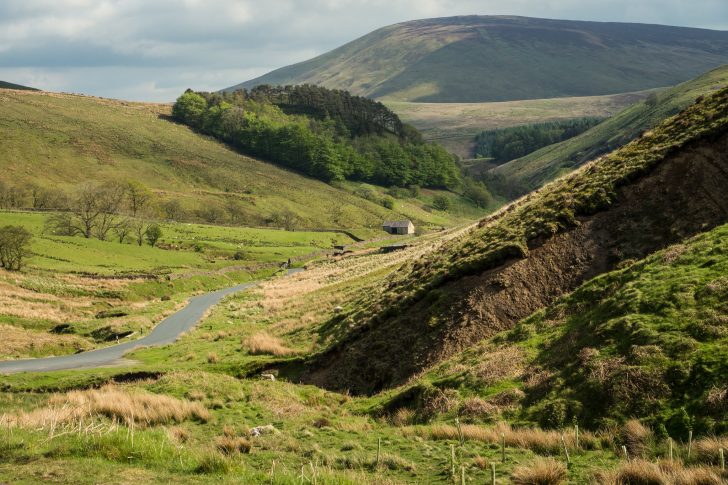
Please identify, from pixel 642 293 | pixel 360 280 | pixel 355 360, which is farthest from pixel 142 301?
pixel 642 293

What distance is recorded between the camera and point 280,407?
25594 millimetres

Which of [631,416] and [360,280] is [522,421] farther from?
[360,280]

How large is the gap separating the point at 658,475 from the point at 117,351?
146 feet

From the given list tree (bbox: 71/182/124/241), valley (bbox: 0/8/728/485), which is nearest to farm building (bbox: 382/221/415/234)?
tree (bbox: 71/182/124/241)

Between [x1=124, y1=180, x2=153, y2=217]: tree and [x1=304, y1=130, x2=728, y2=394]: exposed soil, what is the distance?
409ft

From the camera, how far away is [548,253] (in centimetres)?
3089

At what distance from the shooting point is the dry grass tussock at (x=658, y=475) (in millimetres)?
12312

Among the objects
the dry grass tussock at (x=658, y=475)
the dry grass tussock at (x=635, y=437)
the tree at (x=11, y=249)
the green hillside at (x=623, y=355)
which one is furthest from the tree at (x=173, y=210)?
the dry grass tussock at (x=658, y=475)

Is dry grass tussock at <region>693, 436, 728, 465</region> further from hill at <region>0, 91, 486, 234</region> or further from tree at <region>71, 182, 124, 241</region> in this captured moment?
hill at <region>0, 91, 486, 234</region>

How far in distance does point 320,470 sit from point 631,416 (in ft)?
25.9

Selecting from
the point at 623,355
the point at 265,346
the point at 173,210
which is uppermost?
the point at 623,355

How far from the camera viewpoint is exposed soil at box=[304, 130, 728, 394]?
94.2ft

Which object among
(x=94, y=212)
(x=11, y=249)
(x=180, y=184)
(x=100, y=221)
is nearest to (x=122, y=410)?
(x=11, y=249)

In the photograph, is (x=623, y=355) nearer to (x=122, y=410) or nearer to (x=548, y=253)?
(x=548, y=253)
